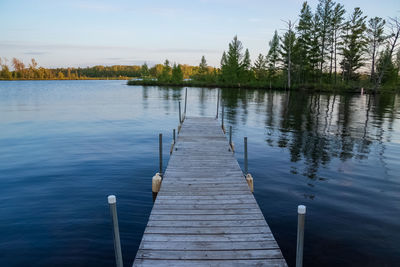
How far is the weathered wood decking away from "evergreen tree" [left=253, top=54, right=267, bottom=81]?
289 feet

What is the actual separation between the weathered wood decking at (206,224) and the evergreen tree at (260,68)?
88216mm

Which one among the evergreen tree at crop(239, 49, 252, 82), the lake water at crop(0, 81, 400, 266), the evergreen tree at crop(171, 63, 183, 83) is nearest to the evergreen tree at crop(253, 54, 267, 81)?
the evergreen tree at crop(239, 49, 252, 82)

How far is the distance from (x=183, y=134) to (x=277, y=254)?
11775 millimetres

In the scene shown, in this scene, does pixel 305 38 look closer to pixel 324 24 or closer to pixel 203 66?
pixel 324 24

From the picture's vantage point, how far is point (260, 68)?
95.2m

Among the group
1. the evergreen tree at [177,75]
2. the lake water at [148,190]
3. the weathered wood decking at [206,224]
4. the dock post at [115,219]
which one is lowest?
the lake water at [148,190]

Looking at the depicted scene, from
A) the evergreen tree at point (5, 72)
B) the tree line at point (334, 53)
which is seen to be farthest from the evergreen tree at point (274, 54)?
the evergreen tree at point (5, 72)

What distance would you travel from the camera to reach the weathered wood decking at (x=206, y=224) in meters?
4.87

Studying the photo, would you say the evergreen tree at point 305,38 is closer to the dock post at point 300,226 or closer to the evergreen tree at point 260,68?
the evergreen tree at point 260,68

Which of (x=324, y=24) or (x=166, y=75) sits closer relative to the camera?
(x=324, y=24)

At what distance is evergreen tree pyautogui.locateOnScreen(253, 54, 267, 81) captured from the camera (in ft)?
306

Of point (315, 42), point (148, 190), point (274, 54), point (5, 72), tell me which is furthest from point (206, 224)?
point (5, 72)

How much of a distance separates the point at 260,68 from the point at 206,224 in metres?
95.5

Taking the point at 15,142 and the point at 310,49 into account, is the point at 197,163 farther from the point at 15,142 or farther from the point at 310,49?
the point at 310,49
